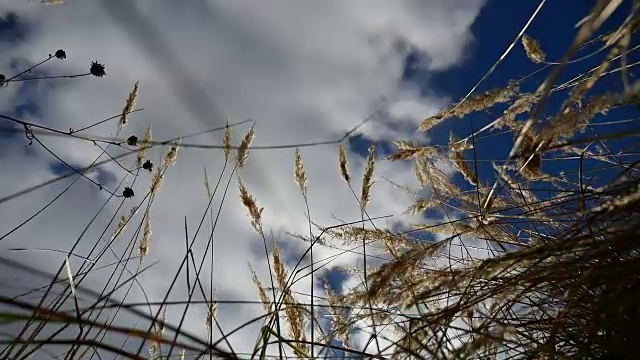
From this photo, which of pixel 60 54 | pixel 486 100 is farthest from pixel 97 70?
pixel 486 100

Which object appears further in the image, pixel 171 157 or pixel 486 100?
pixel 171 157

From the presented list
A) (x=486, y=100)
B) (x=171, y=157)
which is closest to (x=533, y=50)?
(x=486, y=100)

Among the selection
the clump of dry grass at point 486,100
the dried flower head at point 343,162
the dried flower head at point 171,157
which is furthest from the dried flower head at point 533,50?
the dried flower head at point 171,157

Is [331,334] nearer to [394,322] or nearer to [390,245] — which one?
[394,322]

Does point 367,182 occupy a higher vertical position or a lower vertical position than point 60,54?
lower

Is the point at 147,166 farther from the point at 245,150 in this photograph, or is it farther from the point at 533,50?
the point at 533,50

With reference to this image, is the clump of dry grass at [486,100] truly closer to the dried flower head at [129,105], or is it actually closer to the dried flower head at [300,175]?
the dried flower head at [300,175]

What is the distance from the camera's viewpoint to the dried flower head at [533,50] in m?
2.27

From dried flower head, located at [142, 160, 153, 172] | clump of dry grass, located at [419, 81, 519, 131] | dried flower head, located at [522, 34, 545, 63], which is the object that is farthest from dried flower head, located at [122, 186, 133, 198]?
dried flower head, located at [522, 34, 545, 63]

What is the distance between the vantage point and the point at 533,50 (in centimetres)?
231

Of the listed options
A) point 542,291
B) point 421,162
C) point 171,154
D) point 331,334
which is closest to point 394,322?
point 331,334

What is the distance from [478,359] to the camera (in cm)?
130

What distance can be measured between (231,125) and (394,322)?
108cm

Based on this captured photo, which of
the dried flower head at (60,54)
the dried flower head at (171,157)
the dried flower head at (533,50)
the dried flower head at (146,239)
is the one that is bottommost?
the dried flower head at (146,239)
